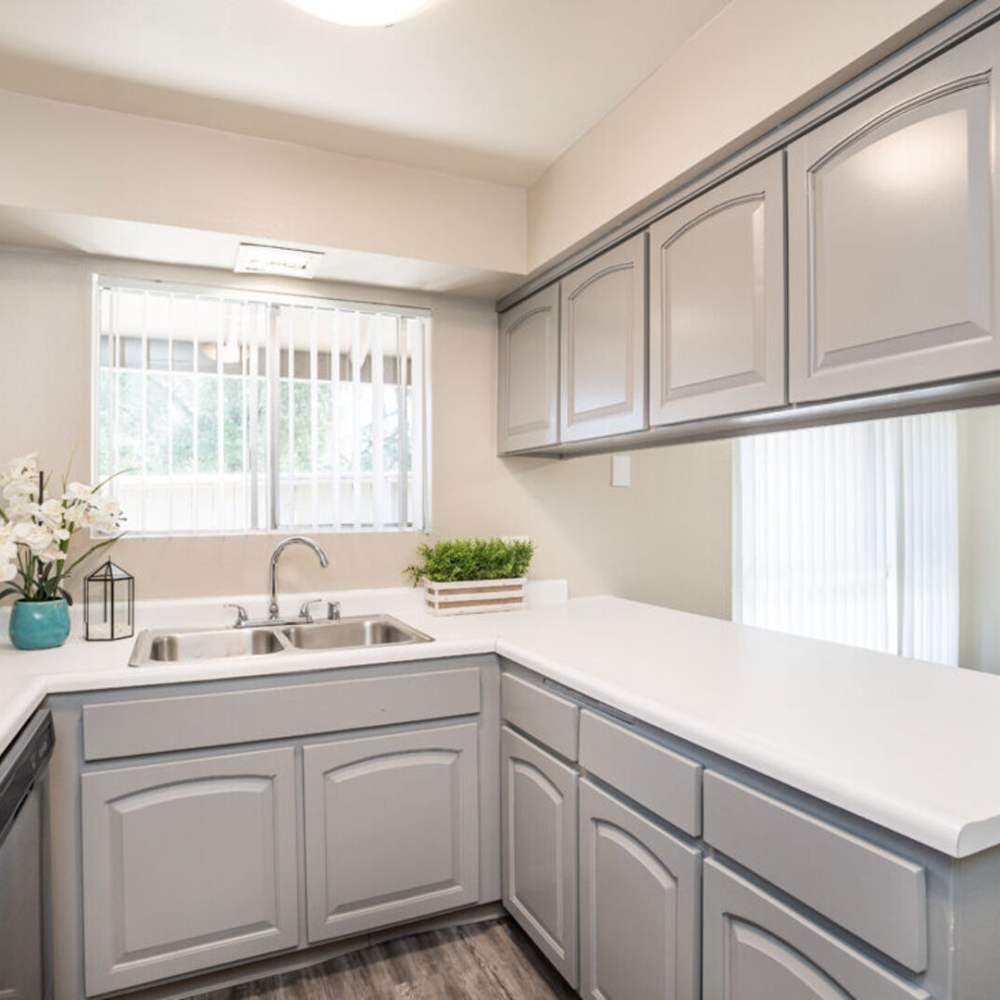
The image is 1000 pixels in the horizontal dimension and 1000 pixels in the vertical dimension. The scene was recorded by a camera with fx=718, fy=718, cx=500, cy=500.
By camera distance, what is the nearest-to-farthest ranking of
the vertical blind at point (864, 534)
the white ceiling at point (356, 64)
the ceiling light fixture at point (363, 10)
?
the ceiling light fixture at point (363, 10), the white ceiling at point (356, 64), the vertical blind at point (864, 534)

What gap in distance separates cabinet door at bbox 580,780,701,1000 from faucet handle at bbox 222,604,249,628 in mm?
1230

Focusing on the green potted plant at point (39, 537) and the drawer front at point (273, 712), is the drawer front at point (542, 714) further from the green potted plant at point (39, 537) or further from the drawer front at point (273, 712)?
the green potted plant at point (39, 537)

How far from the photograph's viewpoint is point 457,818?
6.59ft

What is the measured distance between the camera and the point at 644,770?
141 cm

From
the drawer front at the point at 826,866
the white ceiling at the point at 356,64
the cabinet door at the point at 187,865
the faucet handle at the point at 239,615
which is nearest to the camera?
the drawer front at the point at 826,866

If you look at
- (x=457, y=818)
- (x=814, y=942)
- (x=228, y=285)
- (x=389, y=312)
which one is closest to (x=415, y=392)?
(x=389, y=312)

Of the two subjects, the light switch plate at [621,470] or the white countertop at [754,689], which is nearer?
the white countertop at [754,689]

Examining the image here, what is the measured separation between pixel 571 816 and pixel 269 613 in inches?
47.8

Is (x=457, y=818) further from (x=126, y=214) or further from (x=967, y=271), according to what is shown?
(x=126, y=214)

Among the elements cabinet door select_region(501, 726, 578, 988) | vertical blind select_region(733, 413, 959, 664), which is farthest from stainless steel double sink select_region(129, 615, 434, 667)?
vertical blind select_region(733, 413, 959, 664)

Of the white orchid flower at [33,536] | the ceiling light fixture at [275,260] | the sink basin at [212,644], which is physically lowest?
the sink basin at [212,644]

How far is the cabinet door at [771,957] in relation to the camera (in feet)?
3.15

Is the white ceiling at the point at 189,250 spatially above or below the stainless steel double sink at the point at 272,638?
above

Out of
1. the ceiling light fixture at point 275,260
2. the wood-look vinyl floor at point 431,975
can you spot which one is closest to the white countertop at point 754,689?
the wood-look vinyl floor at point 431,975
